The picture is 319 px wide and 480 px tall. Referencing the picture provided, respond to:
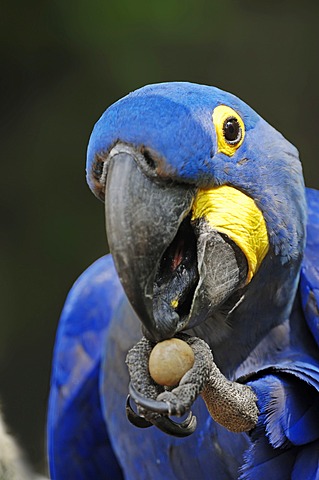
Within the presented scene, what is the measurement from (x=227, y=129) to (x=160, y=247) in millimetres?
221

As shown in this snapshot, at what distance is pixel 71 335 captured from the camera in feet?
5.46

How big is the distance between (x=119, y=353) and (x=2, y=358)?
120 cm

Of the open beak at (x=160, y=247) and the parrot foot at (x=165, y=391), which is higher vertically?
the open beak at (x=160, y=247)

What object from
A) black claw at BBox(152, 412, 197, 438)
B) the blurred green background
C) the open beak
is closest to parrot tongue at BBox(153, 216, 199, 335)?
the open beak

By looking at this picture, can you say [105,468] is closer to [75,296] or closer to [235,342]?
[75,296]

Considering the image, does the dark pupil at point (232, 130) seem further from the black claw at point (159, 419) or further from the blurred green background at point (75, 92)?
the blurred green background at point (75, 92)

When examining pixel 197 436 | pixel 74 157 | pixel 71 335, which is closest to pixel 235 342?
pixel 197 436

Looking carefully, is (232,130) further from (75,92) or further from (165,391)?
(75,92)

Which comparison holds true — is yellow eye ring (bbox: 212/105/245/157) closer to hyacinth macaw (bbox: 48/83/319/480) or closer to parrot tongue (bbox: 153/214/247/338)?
hyacinth macaw (bbox: 48/83/319/480)

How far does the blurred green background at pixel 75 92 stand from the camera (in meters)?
2.40

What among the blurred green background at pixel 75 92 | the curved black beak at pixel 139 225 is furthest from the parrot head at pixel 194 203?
the blurred green background at pixel 75 92

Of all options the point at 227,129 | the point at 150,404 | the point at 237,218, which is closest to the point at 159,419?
the point at 150,404

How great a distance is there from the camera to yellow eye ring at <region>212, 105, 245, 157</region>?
3.63ft

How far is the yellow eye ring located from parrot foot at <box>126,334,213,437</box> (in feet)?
0.84
